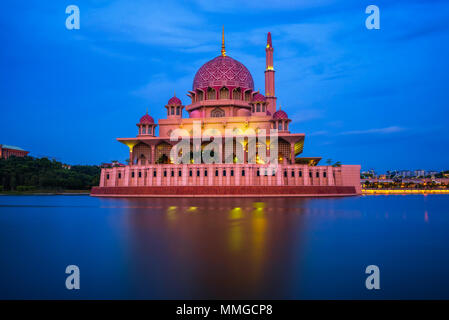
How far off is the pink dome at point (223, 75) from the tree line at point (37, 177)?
29.9 meters

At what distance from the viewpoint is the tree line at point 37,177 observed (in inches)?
2365

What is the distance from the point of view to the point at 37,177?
205ft

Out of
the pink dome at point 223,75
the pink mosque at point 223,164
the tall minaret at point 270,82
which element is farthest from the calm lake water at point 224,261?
the tall minaret at point 270,82

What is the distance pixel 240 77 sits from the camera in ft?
173

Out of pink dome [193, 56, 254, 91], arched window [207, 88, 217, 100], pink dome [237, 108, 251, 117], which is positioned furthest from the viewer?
arched window [207, 88, 217, 100]

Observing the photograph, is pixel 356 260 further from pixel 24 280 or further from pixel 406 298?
pixel 24 280

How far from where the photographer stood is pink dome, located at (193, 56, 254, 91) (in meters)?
51.9

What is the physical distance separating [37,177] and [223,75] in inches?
1551

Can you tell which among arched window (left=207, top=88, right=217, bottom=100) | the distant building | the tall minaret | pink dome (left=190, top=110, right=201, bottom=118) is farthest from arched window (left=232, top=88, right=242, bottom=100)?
the distant building

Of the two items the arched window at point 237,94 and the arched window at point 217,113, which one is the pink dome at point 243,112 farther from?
the arched window at point 217,113

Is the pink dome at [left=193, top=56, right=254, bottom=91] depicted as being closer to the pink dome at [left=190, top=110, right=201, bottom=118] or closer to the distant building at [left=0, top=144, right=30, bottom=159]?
the pink dome at [left=190, top=110, right=201, bottom=118]

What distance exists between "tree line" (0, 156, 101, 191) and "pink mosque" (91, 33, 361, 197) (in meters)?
21.7
